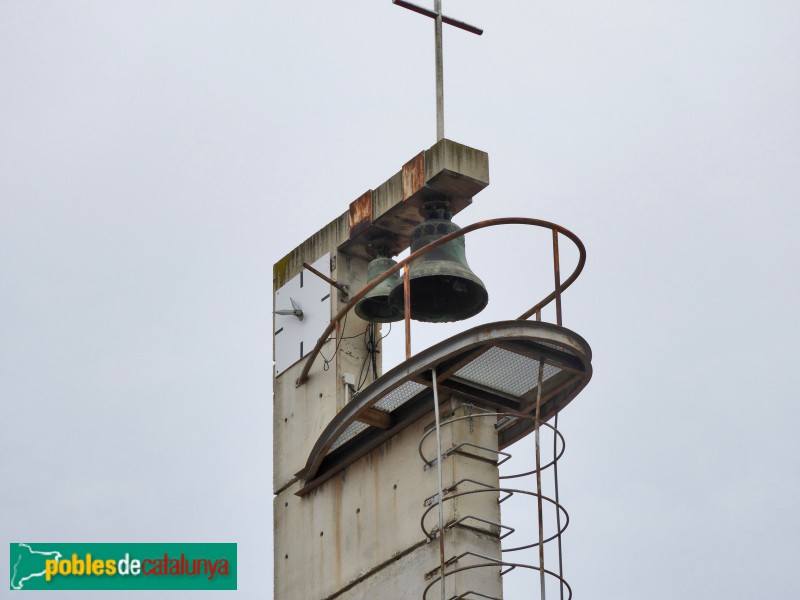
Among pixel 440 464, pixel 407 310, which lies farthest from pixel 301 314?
pixel 440 464

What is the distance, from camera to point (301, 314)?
80.5ft

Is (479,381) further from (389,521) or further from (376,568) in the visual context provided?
(376,568)

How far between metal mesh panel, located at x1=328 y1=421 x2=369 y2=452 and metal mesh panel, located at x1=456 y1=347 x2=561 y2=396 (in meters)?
1.63

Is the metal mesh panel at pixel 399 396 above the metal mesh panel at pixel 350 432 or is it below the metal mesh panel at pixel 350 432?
above

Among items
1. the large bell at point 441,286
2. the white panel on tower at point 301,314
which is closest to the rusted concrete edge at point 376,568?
the large bell at point 441,286

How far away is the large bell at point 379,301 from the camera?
23.0 meters

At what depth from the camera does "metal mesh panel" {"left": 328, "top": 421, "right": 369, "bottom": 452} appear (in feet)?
73.2

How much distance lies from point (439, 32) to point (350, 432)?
485 centimetres

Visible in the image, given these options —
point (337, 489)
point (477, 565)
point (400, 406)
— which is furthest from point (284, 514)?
point (477, 565)

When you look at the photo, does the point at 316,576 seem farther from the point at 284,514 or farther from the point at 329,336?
the point at 329,336

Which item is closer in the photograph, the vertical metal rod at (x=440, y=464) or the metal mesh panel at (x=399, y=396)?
the vertical metal rod at (x=440, y=464)

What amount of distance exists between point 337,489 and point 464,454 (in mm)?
2286

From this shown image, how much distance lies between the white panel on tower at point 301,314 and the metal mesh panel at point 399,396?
230 cm

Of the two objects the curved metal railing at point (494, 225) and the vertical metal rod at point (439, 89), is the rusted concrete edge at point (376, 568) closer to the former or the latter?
the curved metal railing at point (494, 225)
